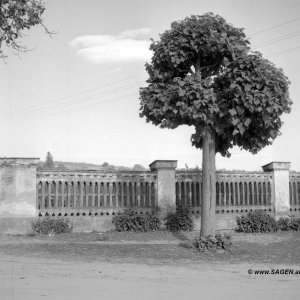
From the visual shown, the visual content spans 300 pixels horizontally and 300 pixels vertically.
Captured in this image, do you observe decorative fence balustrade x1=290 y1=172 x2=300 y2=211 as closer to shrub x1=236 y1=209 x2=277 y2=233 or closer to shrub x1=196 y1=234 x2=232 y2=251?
shrub x1=236 y1=209 x2=277 y2=233

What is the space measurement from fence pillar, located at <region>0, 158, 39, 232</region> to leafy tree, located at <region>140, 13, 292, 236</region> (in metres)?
6.11

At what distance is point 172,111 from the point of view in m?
12.0

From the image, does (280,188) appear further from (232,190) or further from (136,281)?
(136,281)

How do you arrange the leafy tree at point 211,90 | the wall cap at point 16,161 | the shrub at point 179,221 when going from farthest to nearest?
the shrub at point 179,221 < the wall cap at point 16,161 < the leafy tree at point 211,90

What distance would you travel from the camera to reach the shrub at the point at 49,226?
16391 mm

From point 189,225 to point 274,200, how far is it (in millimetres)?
4272

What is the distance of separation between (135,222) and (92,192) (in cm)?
200

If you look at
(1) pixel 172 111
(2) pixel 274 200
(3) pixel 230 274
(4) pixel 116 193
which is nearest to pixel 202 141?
(1) pixel 172 111

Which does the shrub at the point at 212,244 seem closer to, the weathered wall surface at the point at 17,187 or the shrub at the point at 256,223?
the shrub at the point at 256,223

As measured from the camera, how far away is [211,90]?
38.3 feet

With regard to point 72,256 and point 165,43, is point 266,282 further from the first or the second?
point 165,43

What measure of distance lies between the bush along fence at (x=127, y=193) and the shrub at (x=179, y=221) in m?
0.32

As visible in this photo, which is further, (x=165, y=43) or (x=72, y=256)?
(x=165, y=43)

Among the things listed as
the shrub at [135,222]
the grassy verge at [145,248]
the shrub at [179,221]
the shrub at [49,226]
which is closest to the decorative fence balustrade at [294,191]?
the grassy verge at [145,248]
